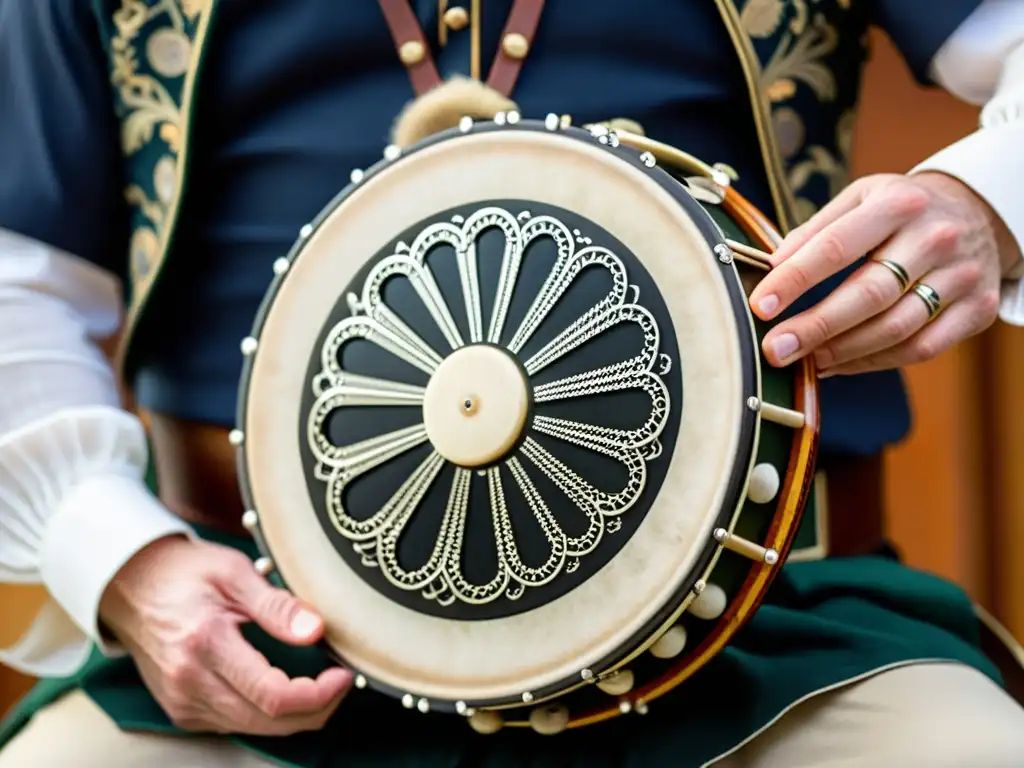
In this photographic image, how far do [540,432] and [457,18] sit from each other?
35 cm

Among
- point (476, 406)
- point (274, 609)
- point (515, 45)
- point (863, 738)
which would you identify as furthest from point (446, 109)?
point (863, 738)

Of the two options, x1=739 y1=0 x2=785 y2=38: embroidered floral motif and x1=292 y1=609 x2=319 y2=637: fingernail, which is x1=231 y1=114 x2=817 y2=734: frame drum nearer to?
x1=292 y1=609 x2=319 y2=637: fingernail

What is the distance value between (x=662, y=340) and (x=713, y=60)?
0.30 metres

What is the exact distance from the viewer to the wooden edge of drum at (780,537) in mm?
576

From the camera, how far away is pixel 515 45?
0.77 m

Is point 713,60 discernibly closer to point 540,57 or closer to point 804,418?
point 540,57

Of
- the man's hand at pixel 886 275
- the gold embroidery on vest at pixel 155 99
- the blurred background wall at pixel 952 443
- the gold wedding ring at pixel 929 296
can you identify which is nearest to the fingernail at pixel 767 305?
the man's hand at pixel 886 275

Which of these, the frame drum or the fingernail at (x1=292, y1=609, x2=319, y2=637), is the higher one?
the frame drum

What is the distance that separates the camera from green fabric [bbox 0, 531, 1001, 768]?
0.65m

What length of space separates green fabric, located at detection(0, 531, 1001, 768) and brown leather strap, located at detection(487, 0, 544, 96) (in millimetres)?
389

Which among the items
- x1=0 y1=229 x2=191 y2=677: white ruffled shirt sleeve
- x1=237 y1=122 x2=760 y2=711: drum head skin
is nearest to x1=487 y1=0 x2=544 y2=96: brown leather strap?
x1=237 y1=122 x2=760 y2=711: drum head skin

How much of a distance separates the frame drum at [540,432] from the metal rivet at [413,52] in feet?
0.45

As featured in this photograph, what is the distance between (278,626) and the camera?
2.18ft

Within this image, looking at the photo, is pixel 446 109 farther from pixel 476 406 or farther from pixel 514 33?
pixel 476 406
